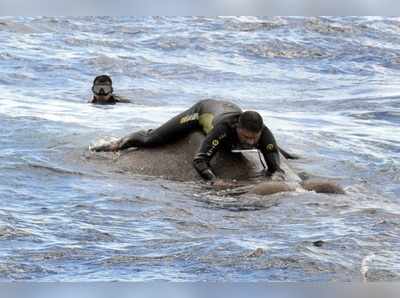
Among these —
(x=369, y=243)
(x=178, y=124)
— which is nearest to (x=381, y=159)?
(x=178, y=124)

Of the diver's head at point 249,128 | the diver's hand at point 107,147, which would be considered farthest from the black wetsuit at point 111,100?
the diver's head at point 249,128

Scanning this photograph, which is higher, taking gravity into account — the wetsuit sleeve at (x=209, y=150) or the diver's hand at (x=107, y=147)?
the wetsuit sleeve at (x=209, y=150)

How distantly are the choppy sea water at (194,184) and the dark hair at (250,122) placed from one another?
83 cm

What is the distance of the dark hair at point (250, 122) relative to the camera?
962 centimetres

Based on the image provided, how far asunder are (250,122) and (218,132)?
0.50 metres

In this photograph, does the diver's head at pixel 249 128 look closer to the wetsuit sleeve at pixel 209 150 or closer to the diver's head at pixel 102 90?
the wetsuit sleeve at pixel 209 150

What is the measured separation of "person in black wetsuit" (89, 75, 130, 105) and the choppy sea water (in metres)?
0.47

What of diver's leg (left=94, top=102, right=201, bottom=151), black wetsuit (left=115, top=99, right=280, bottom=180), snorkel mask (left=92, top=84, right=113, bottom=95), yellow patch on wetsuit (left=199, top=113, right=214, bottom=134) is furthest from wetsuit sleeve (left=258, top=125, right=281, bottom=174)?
snorkel mask (left=92, top=84, right=113, bottom=95)

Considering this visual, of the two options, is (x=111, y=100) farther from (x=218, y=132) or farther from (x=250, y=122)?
(x=250, y=122)

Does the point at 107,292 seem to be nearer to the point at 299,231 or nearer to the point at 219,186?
the point at 299,231

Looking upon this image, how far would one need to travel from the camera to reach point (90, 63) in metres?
22.7

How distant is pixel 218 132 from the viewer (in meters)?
9.99

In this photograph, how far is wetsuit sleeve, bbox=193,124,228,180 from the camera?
32.8 ft

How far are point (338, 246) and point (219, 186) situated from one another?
2.97 m
